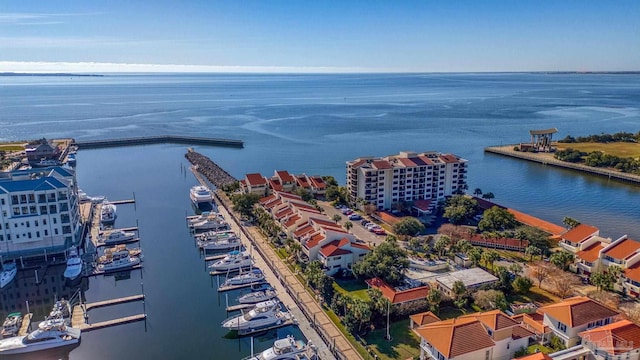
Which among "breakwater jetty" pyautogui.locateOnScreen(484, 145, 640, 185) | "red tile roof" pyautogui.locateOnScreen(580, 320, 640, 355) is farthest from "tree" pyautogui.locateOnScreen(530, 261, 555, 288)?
"breakwater jetty" pyautogui.locateOnScreen(484, 145, 640, 185)

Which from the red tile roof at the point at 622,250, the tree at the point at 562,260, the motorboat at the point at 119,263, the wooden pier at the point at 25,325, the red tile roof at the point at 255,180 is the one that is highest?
the red tile roof at the point at 255,180

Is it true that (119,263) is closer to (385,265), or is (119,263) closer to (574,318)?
(385,265)

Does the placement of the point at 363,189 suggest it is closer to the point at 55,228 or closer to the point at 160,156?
the point at 55,228

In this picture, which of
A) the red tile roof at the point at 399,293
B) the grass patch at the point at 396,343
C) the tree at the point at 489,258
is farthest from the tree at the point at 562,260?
the grass patch at the point at 396,343

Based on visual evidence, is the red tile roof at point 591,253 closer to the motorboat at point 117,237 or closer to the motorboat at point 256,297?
the motorboat at point 256,297

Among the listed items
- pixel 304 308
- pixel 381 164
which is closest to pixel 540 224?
pixel 381 164

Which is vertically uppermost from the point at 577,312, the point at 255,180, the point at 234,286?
the point at 255,180
